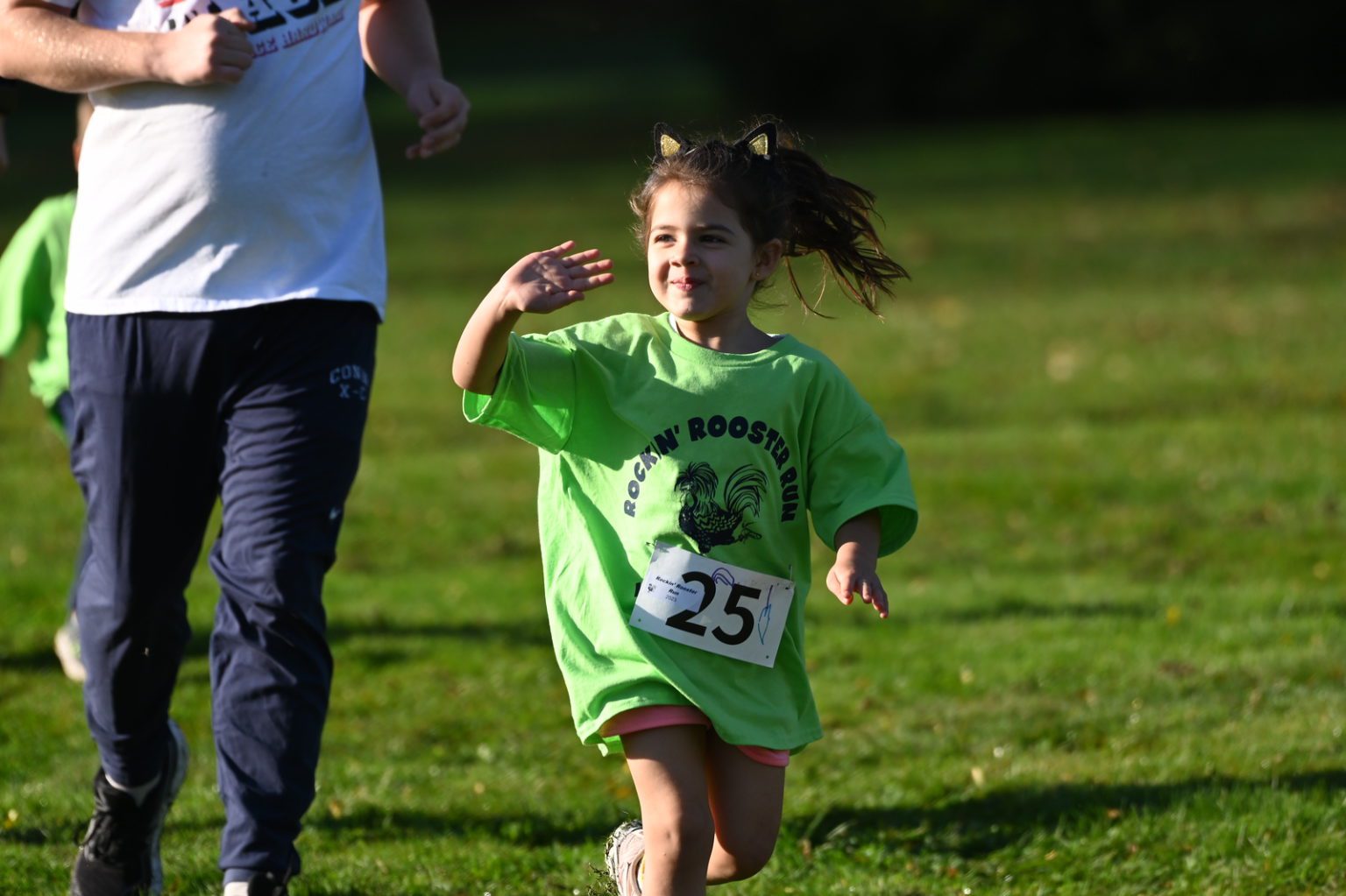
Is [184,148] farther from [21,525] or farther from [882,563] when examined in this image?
[21,525]

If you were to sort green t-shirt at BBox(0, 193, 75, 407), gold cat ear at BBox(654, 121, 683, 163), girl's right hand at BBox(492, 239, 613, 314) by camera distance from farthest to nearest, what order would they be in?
green t-shirt at BBox(0, 193, 75, 407), gold cat ear at BBox(654, 121, 683, 163), girl's right hand at BBox(492, 239, 613, 314)

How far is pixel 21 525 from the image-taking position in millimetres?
8148

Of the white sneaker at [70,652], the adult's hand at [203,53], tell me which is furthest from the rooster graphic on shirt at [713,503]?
the white sneaker at [70,652]

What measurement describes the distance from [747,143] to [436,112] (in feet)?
2.45

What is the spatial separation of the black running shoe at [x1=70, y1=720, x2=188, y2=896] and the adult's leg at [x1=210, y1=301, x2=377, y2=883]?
16.6 inches

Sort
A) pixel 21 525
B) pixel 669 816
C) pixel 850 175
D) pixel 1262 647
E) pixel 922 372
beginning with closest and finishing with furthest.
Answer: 1. pixel 669 816
2. pixel 1262 647
3. pixel 21 525
4. pixel 922 372
5. pixel 850 175

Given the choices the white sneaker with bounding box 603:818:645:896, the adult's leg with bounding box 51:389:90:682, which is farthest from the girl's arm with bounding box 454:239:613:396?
the adult's leg with bounding box 51:389:90:682

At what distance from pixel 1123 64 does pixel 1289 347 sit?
1490 centimetres

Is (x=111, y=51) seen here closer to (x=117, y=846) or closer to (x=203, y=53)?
(x=203, y=53)

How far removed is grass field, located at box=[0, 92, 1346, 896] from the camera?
4.34 meters

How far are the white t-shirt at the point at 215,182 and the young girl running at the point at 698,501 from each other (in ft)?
1.89

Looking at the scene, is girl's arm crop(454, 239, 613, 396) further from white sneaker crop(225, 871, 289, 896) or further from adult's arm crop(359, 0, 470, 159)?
white sneaker crop(225, 871, 289, 896)

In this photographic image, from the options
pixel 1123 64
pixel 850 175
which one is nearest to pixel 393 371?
pixel 850 175

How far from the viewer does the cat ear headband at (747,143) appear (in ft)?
11.6
